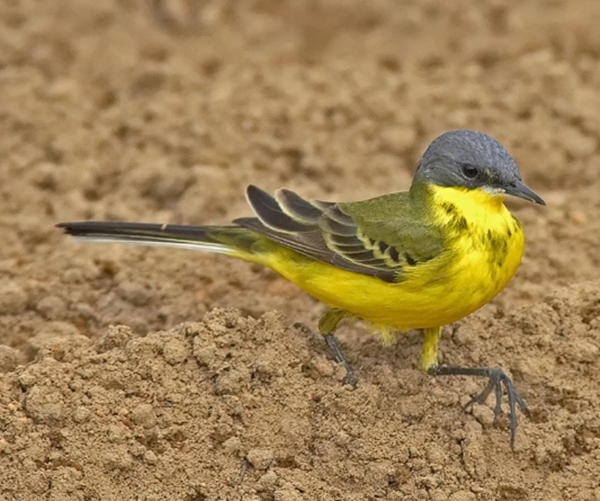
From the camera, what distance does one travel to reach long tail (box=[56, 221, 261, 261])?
718 centimetres

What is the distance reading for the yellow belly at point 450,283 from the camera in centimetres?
630

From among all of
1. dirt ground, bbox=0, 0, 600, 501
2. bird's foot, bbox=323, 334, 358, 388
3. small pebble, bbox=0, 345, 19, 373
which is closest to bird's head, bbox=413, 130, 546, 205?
dirt ground, bbox=0, 0, 600, 501

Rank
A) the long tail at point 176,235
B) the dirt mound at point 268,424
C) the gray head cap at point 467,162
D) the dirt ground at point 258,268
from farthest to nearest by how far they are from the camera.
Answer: the long tail at point 176,235 < the gray head cap at point 467,162 < the dirt ground at point 258,268 < the dirt mound at point 268,424

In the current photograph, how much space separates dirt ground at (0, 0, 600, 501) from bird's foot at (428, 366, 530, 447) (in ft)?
0.21

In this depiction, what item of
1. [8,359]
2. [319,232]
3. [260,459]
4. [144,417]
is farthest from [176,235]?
[260,459]

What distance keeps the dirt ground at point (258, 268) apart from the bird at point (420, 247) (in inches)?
9.4

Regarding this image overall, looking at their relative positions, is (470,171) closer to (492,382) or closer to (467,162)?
(467,162)

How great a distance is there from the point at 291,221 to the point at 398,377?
115cm

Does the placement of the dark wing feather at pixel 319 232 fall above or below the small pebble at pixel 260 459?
above

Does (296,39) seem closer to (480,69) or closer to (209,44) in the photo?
(209,44)

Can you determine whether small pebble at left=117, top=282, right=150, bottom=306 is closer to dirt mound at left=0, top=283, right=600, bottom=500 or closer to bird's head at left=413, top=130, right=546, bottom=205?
dirt mound at left=0, top=283, right=600, bottom=500

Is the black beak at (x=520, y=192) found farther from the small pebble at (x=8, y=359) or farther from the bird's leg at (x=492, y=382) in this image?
the small pebble at (x=8, y=359)

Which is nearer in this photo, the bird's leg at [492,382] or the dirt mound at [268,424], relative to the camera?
the dirt mound at [268,424]

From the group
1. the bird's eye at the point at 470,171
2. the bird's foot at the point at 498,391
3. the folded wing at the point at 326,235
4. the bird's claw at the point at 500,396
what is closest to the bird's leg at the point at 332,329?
the folded wing at the point at 326,235
